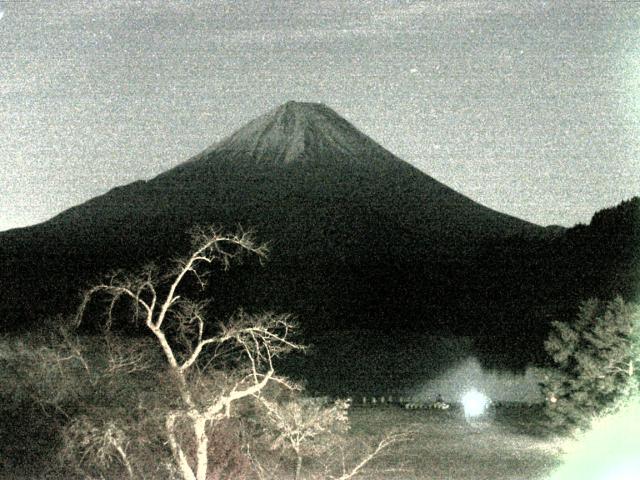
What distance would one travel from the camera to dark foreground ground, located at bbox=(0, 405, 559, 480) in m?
18.4

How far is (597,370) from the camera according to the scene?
23.5 metres

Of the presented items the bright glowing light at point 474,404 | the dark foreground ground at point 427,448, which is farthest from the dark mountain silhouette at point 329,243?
the dark foreground ground at point 427,448

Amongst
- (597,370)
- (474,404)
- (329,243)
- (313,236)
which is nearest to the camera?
(597,370)

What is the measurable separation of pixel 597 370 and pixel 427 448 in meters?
4.64

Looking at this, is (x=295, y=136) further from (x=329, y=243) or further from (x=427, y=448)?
(x=427, y=448)

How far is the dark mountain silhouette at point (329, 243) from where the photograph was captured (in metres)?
56.0

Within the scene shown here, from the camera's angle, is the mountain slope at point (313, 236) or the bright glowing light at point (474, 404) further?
the mountain slope at point (313, 236)

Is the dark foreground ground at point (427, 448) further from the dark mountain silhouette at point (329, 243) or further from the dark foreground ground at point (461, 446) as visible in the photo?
the dark mountain silhouette at point (329, 243)

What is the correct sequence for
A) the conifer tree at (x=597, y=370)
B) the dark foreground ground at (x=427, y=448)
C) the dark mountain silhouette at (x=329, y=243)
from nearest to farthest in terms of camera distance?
the dark foreground ground at (x=427, y=448) → the conifer tree at (x=597, y=370) → the dark mountain silhouette at (x=329, y=243)

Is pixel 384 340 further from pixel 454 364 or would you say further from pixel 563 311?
pixel 563 311

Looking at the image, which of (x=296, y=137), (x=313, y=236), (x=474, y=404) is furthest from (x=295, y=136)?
(x=474, y=404)

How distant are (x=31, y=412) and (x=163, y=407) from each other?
17.4ft

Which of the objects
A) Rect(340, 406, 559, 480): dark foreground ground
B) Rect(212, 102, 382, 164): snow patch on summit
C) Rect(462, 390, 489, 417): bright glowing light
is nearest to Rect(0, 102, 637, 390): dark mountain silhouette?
Rect(212, 102, 382, 164): snow patch on summit

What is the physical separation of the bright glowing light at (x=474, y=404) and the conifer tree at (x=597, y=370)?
216 inches
